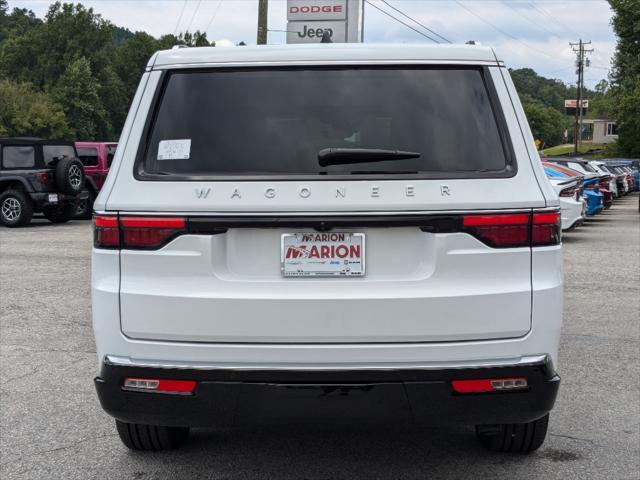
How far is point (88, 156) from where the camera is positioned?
2108 cm

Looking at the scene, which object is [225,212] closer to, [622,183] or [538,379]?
[538,379]

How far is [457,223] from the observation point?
321 centimetres

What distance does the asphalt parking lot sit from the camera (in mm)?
4062

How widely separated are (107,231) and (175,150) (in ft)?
1.40

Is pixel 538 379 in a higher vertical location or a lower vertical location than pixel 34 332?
higher

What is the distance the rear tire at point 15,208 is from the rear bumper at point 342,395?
16265 mm

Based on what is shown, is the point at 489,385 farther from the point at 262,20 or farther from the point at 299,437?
the point at 262,20

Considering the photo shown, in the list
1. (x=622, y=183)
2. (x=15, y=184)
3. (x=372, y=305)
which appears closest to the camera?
(x=372, y=305)

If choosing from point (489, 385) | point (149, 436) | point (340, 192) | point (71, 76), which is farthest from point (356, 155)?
point (71, 76)

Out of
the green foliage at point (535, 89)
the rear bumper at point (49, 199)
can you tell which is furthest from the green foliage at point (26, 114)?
the green foliage at point (535, 89)

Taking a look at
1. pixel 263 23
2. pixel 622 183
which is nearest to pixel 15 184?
pixel 263 23

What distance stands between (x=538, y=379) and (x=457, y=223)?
27.5 inches

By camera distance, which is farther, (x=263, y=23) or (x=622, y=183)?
(x=622, y=183)

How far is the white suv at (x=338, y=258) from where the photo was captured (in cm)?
319
